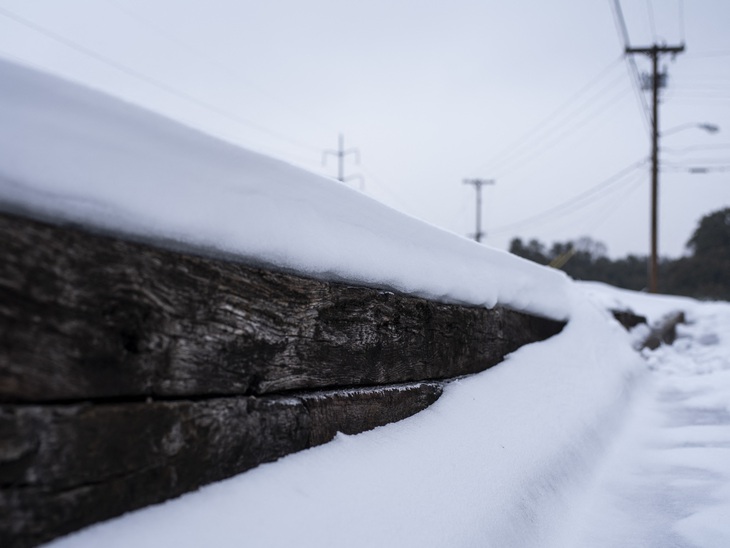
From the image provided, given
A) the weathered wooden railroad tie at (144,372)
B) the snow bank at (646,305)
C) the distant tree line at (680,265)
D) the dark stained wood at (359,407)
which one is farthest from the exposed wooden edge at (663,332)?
the distant tree line at (680,265)

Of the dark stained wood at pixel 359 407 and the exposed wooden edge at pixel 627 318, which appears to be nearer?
the dark stained wood at pixel 359 407

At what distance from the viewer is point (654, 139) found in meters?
16.9

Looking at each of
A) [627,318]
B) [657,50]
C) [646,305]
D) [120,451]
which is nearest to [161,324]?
[120,451]

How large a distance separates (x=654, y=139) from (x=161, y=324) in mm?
19069

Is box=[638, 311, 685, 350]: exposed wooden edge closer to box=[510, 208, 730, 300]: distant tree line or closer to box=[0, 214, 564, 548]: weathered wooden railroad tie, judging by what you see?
box=[0, 214, 564, 548]: weathered wooden railroad tie

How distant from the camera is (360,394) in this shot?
1501mm

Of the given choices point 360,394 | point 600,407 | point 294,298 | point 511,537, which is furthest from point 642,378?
point 294,298

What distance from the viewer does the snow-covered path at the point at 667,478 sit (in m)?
1.60

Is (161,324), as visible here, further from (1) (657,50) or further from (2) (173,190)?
(1) (657,50)

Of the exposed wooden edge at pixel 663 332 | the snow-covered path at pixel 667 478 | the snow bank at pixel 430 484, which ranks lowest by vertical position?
the snow-covered path at pixel 667 478

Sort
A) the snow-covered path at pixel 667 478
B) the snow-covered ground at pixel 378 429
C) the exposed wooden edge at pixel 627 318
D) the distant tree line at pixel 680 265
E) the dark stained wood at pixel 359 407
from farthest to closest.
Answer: the distant tree line at pixel 680 265 → the exposed wooden edge at pixel 627 318 → the snow-covered path at pixel 667 478 → the dark stained wood at pixel 359 407 → the snow-covered ground at pixel 378 429

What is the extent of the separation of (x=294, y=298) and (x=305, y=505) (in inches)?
18.0

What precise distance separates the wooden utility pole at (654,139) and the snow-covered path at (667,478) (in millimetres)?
13942

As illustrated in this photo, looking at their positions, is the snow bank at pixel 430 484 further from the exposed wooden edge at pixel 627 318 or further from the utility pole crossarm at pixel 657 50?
the utility pole crossarm at pixel 657 50
